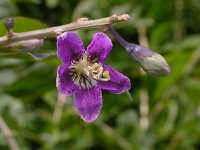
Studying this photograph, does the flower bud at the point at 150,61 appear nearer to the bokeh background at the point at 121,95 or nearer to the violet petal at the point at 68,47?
the violet petal at the point at 68,47

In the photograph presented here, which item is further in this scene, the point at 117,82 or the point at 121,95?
the point at 121,95

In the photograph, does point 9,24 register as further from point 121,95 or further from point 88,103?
point 121,95

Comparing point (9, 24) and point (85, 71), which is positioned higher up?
point (9, 24)

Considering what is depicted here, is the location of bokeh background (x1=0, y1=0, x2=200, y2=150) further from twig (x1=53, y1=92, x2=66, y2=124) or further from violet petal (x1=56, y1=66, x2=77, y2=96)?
violet petal (x1=56, y1=66, x2=77, y2=96)

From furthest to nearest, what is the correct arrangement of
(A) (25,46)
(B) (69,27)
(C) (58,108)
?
(C) (58,108)
(A) (25,46)
(B) (69,27)

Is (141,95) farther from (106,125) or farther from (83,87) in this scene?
(83,87)

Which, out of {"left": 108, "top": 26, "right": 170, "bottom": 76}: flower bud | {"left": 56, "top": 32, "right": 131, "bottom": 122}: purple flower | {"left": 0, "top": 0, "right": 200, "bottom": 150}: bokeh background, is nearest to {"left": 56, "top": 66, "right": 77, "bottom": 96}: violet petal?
{"left": 56, "top": 32, "right": 131, "bottom": 122}: purple flower

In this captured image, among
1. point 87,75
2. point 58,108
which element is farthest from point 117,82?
point 58,108
